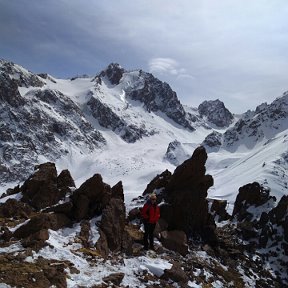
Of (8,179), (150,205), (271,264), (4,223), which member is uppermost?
(150,205)

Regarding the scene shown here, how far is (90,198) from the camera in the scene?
24719 mm

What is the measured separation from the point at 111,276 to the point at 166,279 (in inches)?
115

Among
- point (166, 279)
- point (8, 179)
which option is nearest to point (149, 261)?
point (166, 279)

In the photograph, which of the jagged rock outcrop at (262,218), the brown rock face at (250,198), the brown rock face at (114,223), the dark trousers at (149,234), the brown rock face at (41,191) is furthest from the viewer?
the brown rock face at (250,198)

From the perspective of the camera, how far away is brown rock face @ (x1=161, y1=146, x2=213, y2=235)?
28.4m

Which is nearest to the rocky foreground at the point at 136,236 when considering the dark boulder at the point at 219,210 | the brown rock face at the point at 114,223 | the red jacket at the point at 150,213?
the brown rock face at the point at 114,223

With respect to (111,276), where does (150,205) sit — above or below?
above

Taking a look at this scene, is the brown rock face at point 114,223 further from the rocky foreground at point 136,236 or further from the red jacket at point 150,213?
the red jacket at point 150,213

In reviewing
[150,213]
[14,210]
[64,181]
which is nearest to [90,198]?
[14,210]

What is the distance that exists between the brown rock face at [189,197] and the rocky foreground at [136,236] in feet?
0.21

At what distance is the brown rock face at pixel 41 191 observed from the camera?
26859 millimetres

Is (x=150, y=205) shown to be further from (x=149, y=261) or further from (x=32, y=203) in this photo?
(x=32, y=203)

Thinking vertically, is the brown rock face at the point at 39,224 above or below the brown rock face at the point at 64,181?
below

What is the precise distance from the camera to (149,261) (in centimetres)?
1998
